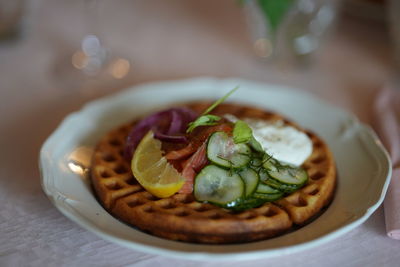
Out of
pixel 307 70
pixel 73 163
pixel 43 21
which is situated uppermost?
pixel 43 21

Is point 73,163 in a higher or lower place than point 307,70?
higher

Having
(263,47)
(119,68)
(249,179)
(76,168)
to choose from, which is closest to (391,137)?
(249,179)

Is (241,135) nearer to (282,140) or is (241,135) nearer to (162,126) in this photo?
(282,140)

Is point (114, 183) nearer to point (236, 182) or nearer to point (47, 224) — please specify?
point (47, 224)

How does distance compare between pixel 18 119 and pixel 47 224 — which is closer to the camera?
pixel 47 224

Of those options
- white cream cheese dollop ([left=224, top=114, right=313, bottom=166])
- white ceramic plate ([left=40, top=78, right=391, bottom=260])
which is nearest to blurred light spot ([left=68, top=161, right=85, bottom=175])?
white ceramic plate ([left=40, top=78, right=391, bottom=260])

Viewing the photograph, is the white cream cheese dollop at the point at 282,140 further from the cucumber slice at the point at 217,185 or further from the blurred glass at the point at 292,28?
the blurred glass at the point at 292,28

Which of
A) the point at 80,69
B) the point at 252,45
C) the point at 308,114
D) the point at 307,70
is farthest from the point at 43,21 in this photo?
the point at 308,114
